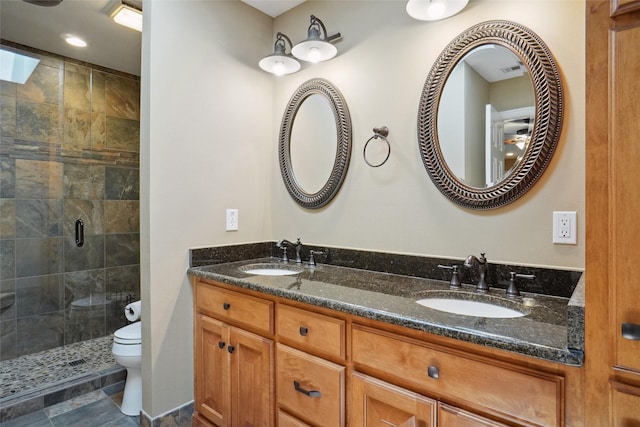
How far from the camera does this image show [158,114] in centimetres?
181

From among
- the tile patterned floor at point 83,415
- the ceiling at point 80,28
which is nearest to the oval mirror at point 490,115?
the ceiling at point 80,28

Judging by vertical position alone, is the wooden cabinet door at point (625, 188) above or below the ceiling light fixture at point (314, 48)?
below

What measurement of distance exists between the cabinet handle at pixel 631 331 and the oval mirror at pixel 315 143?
1412 millimetres

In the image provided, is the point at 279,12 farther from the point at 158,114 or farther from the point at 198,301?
the point at 198,301

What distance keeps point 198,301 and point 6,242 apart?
192 centimetres

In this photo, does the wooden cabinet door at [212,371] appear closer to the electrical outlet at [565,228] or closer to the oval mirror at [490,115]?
the oval mirror at [490,115]

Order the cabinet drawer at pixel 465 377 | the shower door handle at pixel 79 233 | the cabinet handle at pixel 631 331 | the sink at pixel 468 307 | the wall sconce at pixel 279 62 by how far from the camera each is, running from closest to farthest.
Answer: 1. the cabinet handle at pixel 631 331
2. the cabinet drawer at pixel 465 377
3. the sink at pixel 468 307
4. the wall sconce at pixel 279 62
5. the shower door handle at pixel 79 233

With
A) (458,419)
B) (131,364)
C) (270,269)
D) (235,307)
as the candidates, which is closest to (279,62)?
(270,269)

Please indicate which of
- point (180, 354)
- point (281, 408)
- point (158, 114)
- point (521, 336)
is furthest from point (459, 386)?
point (158, 114)

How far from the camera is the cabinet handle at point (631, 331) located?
2.36 feet

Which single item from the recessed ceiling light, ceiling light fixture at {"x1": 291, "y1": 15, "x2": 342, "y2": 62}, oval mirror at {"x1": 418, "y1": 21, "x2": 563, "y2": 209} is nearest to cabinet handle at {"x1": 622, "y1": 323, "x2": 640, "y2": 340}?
oval mirror at {"x1": 418, "y1": 21, "x2": 563, "y2": 209}

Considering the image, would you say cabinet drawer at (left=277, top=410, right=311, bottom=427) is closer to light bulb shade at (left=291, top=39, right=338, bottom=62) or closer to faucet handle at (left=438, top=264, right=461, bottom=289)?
faucet handle at (left=438, top=264, right=461, bottom=289)

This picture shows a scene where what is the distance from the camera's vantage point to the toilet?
2.07 metres

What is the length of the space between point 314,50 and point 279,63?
26 cm
